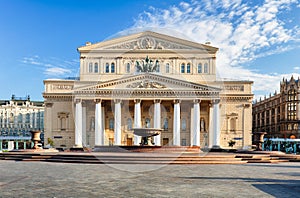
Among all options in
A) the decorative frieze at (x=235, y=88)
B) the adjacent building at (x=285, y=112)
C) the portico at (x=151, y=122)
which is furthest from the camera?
the adjacent building at (x=285, y=112)

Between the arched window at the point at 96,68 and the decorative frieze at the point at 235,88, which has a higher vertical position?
the arched window at the point at 96,68

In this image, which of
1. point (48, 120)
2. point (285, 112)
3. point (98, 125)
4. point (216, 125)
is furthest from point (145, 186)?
point (285, 112)

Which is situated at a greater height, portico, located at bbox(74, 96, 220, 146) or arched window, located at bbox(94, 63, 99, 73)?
arched window, located at bbox(94, 63, 99, 73)

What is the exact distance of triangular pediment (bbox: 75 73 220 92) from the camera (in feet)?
180

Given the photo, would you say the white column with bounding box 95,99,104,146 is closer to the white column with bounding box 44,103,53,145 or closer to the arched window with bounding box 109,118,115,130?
the arched window with bounding box 109,118,115,130

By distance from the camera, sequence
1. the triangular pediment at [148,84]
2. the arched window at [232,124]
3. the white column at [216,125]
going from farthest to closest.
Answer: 1. the arched window at [232,124]
2. the white column at [216,125]
3. the triangular pediment at [148,84]

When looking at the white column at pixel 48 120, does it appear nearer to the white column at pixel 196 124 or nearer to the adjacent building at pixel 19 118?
the white column at pixel 196 124

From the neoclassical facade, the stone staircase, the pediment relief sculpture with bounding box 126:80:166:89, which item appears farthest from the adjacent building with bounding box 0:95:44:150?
the stone staircase

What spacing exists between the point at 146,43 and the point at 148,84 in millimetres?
11770

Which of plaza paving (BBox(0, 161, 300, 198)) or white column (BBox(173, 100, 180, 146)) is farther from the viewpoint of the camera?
white column (BBox(173, 100, 180, 146))

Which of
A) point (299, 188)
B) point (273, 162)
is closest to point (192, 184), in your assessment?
point (299, 188)

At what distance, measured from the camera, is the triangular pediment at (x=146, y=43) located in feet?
209

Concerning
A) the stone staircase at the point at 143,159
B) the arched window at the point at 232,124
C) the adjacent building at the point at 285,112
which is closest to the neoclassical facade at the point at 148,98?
the arched window at the point at 232,124

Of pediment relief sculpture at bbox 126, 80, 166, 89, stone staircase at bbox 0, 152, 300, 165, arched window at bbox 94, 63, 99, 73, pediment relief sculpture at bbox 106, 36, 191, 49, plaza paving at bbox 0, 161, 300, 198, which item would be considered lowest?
stone staircase at bbox 0, 152, 300, 165
